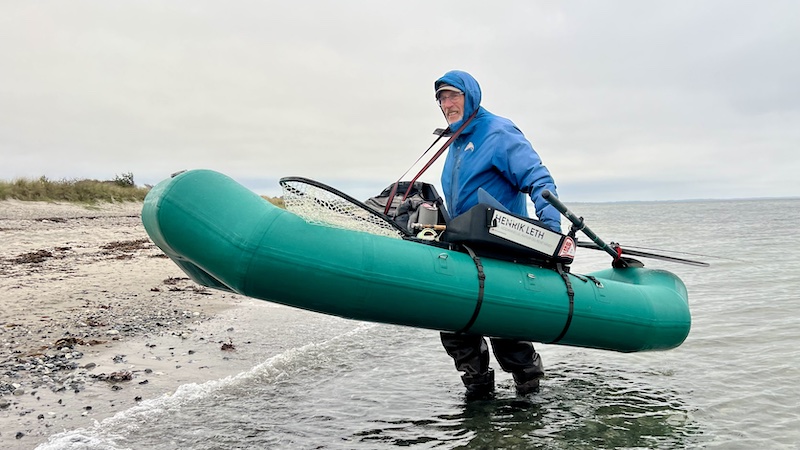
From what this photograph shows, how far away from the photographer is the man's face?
183 inches

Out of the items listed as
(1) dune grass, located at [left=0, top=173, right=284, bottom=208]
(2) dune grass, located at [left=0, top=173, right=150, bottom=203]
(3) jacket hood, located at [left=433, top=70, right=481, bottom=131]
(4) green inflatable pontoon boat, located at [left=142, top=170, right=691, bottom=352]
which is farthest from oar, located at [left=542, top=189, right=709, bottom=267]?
(2) dune grass, located at [left=0, top=173, right=150, bottom=203]

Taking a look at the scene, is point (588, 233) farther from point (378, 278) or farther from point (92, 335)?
point (92, 335)

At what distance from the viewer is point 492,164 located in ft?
14.8

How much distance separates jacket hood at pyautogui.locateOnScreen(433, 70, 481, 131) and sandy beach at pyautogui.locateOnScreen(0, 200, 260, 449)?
10.9ft

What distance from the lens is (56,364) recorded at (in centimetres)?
518

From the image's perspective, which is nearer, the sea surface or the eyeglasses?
the sea surface

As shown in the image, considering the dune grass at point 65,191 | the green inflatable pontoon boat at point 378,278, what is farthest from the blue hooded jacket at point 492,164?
the dune grass at point 65,191

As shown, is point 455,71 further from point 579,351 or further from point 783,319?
point 783,319

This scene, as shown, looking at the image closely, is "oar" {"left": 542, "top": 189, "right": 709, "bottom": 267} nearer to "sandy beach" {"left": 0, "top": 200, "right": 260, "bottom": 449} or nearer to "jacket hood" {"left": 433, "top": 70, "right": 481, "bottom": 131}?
"jacket hood" {"left": 433, "top": 70, "right": 481, "bottom": 131}

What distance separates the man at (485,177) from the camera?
4.41 meters

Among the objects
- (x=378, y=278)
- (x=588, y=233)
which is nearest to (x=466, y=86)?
(x=588, y=233)

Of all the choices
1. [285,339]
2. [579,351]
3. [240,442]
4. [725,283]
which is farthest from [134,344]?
Result: [725,283]

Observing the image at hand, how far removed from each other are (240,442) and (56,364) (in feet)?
7.02

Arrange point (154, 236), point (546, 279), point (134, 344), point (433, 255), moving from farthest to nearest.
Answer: point (134, 344)
point (546, 279)
point (433, 255)
point (154, 236)
